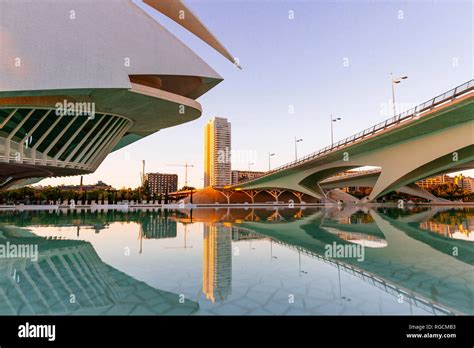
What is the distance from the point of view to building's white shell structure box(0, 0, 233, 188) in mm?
18266

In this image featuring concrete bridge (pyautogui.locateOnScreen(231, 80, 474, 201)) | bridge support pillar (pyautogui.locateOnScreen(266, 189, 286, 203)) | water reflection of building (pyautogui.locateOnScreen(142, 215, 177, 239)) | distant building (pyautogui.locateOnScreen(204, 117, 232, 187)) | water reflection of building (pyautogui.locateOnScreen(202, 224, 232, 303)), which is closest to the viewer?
water reflection of building (pyautogui.locateOnScreen(202, 224, 232, 303))

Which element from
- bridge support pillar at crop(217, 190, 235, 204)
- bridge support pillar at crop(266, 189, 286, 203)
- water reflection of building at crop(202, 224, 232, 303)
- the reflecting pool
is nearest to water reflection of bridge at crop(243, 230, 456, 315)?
the reflecting pool

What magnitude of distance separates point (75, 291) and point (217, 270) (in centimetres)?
252

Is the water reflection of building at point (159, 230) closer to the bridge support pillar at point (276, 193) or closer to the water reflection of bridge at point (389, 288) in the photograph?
the water reflection of bridge at point (389, 288)

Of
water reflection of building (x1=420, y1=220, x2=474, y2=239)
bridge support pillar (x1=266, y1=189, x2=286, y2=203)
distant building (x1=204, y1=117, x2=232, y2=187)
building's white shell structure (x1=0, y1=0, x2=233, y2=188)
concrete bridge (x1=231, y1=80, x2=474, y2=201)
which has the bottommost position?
water reflection of building (x1=420, y1=220, x2=474, y2=239)

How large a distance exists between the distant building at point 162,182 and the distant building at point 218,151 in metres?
40.6

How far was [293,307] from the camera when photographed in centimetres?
379

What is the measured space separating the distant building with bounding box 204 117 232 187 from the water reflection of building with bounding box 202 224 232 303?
138 meters

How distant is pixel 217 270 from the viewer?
5828mm

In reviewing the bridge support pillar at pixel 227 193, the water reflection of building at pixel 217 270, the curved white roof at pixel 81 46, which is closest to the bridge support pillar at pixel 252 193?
the bridge support pillar at pixel 227 193

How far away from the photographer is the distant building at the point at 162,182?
182 m

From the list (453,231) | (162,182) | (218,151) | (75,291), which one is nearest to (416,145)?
(453,231)

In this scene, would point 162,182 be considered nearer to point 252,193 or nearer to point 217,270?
point 252,193

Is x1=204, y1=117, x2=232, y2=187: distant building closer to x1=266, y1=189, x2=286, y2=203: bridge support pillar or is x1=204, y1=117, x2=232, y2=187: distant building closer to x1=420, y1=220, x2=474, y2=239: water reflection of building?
x1=266, y1=189, x2=286, y2=203: bridge support pillar
